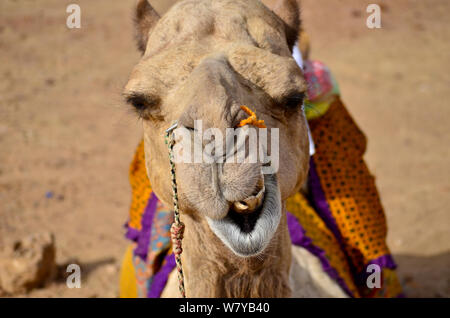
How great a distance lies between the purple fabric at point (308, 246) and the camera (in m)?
3.48

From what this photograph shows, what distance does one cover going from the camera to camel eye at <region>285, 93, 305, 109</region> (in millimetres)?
2337

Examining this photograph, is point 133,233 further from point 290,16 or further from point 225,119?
point 225,119

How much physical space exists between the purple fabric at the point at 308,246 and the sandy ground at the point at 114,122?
127 centimetres

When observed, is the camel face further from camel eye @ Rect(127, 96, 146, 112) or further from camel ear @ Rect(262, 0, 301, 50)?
camel ear @ Rect(262, 0, 301, 50)

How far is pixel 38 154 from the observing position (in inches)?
328

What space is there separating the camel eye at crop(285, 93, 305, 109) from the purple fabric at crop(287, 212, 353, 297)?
1.25 meters

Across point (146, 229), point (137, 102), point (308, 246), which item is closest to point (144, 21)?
point (137, 102)

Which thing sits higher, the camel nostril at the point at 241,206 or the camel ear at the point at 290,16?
the camel ear at the point at 290,16

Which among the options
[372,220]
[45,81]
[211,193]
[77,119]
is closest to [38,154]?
[77,119]

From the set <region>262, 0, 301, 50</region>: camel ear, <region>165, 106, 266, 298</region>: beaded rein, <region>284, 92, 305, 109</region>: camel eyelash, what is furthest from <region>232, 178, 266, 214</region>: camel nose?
<region>262, 0, 301, 50</region>: camel ear

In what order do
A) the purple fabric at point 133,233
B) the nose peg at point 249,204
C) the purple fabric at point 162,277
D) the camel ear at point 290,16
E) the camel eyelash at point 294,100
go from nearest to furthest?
the nose peg at point 249,204, the camel eyelash at point 294,100, the camel ear at point 290,16, the purple fabric at point 162,277, the purple fabric at point 133,233

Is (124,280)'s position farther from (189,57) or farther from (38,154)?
(38,154)

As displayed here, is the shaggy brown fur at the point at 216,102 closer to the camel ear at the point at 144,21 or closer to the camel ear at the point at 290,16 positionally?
the camel ear at the point at 290,16

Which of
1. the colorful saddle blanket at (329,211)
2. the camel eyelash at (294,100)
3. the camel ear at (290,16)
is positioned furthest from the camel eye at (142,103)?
the colorful saddle blanket at (329,211)
